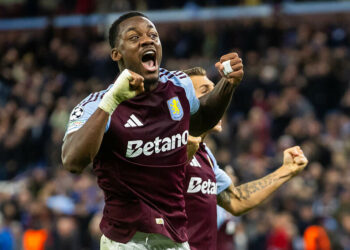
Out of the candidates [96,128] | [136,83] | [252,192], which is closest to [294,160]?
[252,192]

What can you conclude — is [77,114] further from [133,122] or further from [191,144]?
[191,144]

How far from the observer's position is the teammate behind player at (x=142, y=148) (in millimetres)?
4480

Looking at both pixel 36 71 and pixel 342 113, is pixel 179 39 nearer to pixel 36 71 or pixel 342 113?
pixel 36 71

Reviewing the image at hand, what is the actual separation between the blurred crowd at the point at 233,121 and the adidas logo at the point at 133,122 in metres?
3.13

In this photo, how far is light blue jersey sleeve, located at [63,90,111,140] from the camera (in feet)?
14.3

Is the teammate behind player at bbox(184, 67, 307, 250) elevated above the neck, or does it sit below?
below

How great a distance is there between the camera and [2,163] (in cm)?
1600

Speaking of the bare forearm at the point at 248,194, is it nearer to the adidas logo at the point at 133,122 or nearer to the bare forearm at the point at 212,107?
the bare forearm at the point at 212,107

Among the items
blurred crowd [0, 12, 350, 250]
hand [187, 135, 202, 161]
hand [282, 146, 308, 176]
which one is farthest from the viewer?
blurred crowd [0, 12, 350, 250]

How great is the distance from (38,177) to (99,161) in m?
9.51

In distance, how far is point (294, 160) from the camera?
19.6ft

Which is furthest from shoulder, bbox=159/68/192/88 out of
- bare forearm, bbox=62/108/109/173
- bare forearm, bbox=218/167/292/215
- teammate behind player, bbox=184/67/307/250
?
bare forearm, bbox=218/167/292/215

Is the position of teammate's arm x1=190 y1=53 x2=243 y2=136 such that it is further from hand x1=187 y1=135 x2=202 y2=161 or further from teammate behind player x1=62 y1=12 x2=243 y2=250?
hand x1=187 y1=135 x2=202 y2=161

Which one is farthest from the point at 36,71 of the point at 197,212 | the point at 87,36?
the point at 197,212
